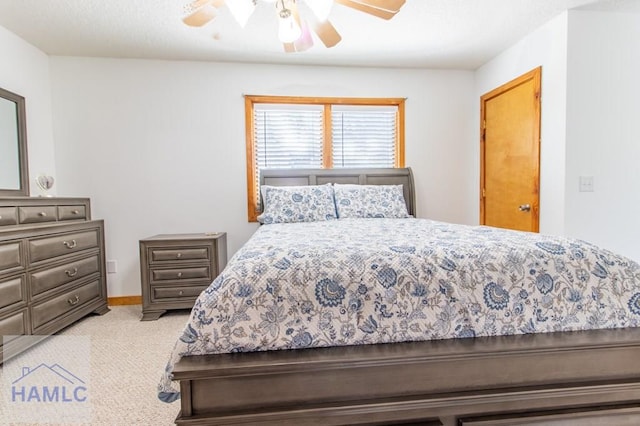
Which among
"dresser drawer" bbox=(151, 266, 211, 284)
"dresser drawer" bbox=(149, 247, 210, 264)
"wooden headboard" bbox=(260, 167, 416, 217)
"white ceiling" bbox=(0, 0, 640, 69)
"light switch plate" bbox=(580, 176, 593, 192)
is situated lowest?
"dresser drawer" bbox=(151, 266, 211, 284)

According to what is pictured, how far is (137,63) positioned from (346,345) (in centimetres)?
332

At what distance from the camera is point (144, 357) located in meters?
2.08

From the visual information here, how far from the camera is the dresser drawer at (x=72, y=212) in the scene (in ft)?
8.31

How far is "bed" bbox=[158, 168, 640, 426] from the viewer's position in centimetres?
103

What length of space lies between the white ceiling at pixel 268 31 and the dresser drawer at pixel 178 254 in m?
1.78

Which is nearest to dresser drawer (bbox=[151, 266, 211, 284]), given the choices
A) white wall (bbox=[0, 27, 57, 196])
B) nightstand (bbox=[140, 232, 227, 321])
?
nightstand (bbox=[140, 232, 227, 321])

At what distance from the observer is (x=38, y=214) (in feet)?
7.52

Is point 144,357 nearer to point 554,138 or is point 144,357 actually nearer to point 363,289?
point 363,289

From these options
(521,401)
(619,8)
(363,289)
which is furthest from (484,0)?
(521,401)

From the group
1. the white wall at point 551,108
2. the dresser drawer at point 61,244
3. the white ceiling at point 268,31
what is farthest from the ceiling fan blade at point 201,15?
the white wall at point 551,108

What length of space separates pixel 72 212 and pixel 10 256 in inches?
29.6

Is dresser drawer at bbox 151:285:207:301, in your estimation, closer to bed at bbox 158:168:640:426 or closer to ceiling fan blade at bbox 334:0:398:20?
bed at bbox 158:168:640:426

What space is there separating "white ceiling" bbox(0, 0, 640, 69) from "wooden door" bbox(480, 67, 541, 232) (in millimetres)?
463

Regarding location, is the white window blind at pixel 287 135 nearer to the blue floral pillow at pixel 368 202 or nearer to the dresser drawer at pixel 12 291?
the blue floral pillow at pixel 368 202
